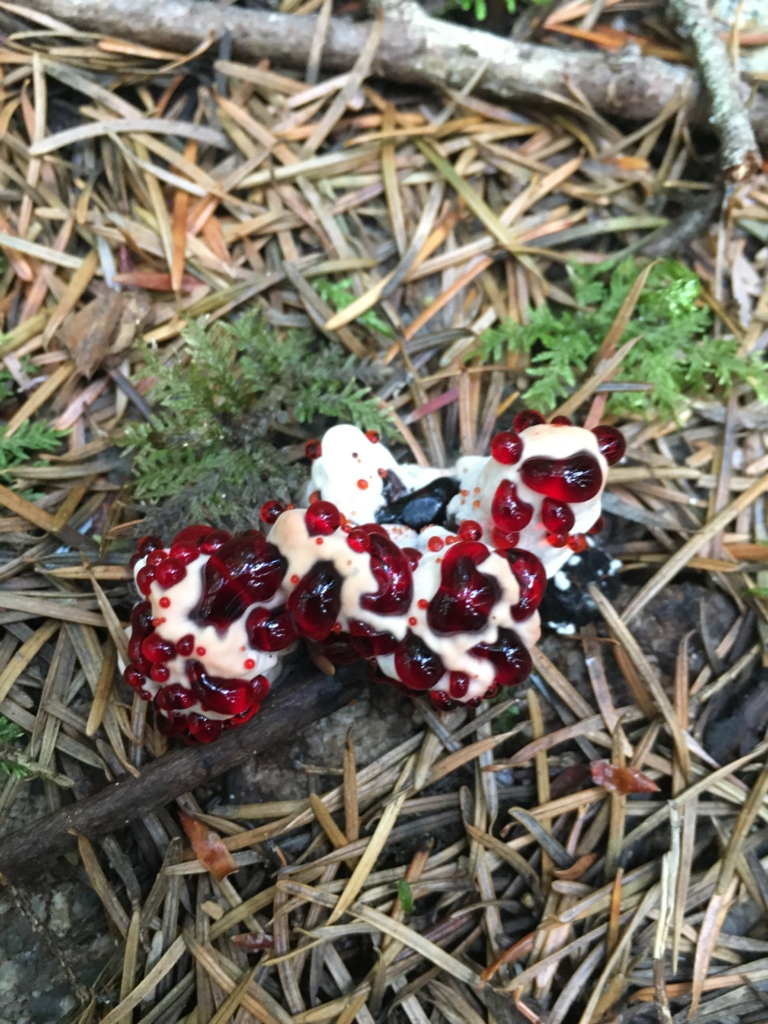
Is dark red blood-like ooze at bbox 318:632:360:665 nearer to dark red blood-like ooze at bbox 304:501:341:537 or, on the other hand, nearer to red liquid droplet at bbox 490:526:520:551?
dark red blood-like ooze at bbox 304:501:341:537

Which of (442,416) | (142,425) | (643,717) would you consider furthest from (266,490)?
(643,717)

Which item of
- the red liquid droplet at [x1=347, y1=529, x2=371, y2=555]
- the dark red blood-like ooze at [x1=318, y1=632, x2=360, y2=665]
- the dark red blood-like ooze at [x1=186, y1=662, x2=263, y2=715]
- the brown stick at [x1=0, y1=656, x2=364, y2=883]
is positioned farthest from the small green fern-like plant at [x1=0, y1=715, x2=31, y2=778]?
the red liquid droplet at [x1=347, y1=529, x2=371, y2=555]

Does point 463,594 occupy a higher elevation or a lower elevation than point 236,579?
higher

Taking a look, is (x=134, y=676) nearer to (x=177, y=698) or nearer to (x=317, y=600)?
(x=177, y=698)

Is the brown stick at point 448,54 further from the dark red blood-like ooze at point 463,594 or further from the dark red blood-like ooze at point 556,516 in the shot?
the dark red blood-like ooze at point 463,594

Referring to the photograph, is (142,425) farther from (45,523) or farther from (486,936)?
(486,936)

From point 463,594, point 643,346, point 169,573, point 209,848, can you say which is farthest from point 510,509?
point 209,848
